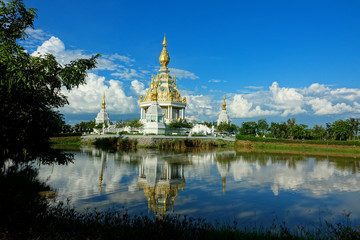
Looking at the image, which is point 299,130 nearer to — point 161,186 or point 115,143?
point 115,143

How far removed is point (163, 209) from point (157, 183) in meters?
4.64

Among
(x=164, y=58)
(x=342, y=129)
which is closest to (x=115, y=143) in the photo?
(x=164, y=58)

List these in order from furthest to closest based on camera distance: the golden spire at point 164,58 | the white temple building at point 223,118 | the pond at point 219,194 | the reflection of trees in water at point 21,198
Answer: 1. the white temple building at point 223,118
2. the golden spire at point 164,58
3. the pond at point 219,194
4. the reflection of trees in water at point 21,198

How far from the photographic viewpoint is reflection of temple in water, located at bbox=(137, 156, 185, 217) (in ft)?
31.7

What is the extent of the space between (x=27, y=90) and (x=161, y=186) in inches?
288

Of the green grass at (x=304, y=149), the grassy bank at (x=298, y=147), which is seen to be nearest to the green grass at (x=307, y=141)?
the grassy bank at (x=298, y=147)

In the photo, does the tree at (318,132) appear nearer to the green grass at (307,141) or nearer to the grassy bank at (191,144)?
the green grass at (307,141)

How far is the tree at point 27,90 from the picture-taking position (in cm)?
755

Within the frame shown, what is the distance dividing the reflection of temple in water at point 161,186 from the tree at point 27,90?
373cm

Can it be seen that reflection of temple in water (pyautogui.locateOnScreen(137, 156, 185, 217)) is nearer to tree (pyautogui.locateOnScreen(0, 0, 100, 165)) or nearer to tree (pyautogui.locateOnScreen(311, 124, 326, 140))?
tree (pyautogui.locateOnScreen(0, 0, 100, 165))

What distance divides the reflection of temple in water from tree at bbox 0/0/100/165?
3.73 meters

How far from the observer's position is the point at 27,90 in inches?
328

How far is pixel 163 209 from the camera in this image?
363 inches

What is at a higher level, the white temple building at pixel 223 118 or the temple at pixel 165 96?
the temple at pixel 165 96
